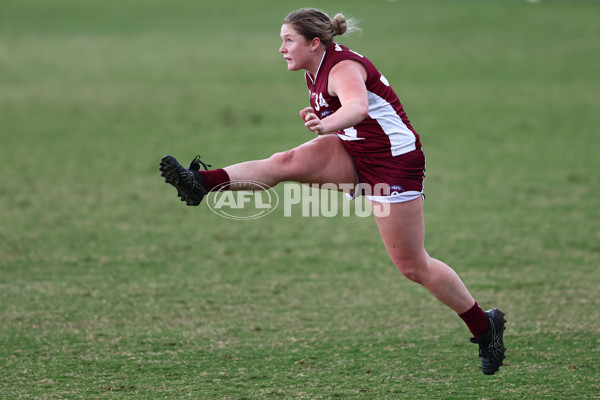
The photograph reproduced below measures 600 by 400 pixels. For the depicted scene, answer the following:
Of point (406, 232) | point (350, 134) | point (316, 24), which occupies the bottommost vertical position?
point (406, 232)

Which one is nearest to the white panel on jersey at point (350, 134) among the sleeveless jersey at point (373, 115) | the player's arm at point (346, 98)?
the sleeveless jersey at point (373, 115)

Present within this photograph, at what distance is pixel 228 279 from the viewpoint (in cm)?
630

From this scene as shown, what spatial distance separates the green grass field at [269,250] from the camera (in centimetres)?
445

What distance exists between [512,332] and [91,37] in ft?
63.6

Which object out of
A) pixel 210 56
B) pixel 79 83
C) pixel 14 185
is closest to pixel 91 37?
pixel 210 56

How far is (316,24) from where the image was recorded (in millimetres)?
4203

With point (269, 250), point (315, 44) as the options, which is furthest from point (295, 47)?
point (269, 250)

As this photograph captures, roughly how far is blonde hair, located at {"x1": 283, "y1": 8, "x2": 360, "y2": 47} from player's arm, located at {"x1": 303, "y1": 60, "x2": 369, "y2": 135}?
0.22 metres

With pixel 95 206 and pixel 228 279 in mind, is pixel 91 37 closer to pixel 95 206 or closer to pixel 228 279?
pixel 95 206

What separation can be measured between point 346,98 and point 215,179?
78 cm

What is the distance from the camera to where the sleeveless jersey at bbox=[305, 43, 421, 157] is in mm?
4156

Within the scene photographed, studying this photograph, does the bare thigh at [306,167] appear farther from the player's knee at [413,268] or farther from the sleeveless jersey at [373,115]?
the player's knee at [413,268]

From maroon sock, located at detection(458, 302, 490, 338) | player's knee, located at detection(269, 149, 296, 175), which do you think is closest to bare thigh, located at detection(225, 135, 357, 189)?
player's knee, located at detection(269, 149, 296, 175)

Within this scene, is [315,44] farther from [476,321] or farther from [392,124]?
[476,321]
